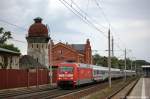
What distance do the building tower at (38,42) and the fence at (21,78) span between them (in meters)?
38.2

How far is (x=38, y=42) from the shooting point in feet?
323

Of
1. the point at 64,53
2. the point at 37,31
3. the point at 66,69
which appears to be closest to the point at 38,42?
the point at 37,31

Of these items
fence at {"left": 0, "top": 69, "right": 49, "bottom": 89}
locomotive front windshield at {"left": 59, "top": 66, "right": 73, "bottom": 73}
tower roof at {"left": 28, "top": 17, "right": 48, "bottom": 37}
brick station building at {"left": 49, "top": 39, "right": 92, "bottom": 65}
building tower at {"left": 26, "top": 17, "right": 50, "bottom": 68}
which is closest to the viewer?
fence at {"left": 0, "top": 69, "right": 49, "bottom": 89}

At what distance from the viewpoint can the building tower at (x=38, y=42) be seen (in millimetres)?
96438

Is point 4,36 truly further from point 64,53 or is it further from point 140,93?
point 140,93

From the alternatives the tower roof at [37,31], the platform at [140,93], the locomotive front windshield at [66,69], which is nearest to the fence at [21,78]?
the locomotive front windshield at [66,69]

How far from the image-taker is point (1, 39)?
346 ft

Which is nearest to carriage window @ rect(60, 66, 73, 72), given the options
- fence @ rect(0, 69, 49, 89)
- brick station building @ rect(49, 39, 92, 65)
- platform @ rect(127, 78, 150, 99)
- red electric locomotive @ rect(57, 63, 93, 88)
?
red electric locomotive @ rect(57, 63, 93, 88)

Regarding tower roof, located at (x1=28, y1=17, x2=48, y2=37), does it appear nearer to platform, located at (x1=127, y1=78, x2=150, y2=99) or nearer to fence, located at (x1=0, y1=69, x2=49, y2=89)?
fence, located at (x1=0, y1=69, x2=49, y2=89)

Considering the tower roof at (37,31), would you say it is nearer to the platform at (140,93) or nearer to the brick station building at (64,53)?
the brick station building at (64,53)

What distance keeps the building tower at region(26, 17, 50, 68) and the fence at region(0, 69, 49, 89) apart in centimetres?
3815

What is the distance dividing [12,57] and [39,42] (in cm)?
3632

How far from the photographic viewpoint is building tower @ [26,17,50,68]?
316ft

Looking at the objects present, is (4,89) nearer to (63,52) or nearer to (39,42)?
(39,42)
